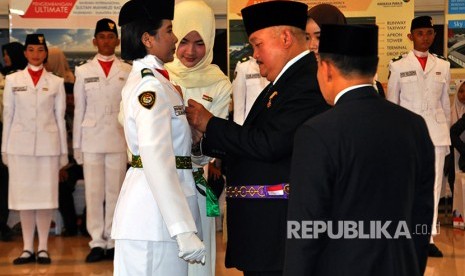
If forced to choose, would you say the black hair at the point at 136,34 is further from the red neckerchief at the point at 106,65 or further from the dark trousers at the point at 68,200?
the dark trousers at the point at 68,200

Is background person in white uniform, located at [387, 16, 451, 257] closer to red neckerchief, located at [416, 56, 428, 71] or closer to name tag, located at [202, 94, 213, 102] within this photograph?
red neckerchief, located at [416, 56, 428, 71]

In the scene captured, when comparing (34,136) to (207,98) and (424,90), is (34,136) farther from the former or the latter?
(207,98)

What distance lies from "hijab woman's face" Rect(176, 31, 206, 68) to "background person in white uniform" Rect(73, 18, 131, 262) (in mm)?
3517

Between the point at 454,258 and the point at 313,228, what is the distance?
517cm

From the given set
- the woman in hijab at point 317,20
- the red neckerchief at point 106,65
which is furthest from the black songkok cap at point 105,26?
the woman in hijab at point 317,20

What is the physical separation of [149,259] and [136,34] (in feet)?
2.68

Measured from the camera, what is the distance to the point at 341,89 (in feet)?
8.54

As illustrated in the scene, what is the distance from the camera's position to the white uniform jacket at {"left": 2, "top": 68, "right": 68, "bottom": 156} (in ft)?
25.1

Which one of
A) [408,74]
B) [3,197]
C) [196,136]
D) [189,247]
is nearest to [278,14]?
[196,136]

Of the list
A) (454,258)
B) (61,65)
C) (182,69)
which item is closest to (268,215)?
(182,69)

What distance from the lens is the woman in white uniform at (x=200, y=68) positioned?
155 inches

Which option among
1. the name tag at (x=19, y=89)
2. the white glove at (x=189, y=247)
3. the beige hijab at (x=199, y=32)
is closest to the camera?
the white glove at (x=189, y=247)

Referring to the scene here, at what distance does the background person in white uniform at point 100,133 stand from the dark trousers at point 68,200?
1050 mm

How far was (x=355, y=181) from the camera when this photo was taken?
2500 mm
